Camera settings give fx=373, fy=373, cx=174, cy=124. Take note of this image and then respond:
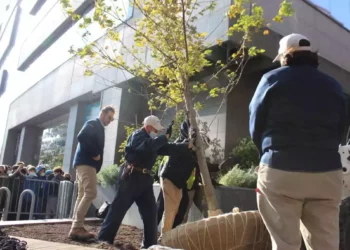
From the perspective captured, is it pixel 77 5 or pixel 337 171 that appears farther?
pixel 77 5

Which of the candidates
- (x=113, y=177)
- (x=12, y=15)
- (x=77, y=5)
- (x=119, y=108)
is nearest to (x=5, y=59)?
(x=12, y=15)

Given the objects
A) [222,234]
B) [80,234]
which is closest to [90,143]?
[80,234]

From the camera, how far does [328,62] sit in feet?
Result: 33.9

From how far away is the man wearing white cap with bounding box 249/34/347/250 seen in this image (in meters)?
2.23

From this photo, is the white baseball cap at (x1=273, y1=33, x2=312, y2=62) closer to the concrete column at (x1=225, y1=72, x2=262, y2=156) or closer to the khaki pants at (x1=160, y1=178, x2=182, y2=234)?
the khaki pants at (x1=160, y1=178, x2=182, y2=234)

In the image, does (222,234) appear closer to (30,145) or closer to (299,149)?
(299,149)

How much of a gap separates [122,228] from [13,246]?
4.17m

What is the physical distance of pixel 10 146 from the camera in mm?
28578

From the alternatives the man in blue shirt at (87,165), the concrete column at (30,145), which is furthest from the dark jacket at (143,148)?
the concrete column at (30,145)

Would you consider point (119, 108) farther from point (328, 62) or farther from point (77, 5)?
point (77, 5)

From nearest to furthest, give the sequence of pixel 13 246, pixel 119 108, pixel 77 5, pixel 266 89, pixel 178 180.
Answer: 1. pixel 266 89
2. pixel 13 246
3. pixel 178 180
4. pixel 119 108
5. pixel 77 5

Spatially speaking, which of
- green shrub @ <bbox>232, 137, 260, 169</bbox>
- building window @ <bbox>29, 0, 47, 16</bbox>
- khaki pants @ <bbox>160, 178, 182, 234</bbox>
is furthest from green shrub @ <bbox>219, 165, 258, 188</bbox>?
building window @ <bbox>29, 0, 47, 16</bbox>

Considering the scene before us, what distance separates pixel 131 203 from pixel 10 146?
26.7 metres

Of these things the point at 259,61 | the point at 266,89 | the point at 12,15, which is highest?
the point at 12,15
